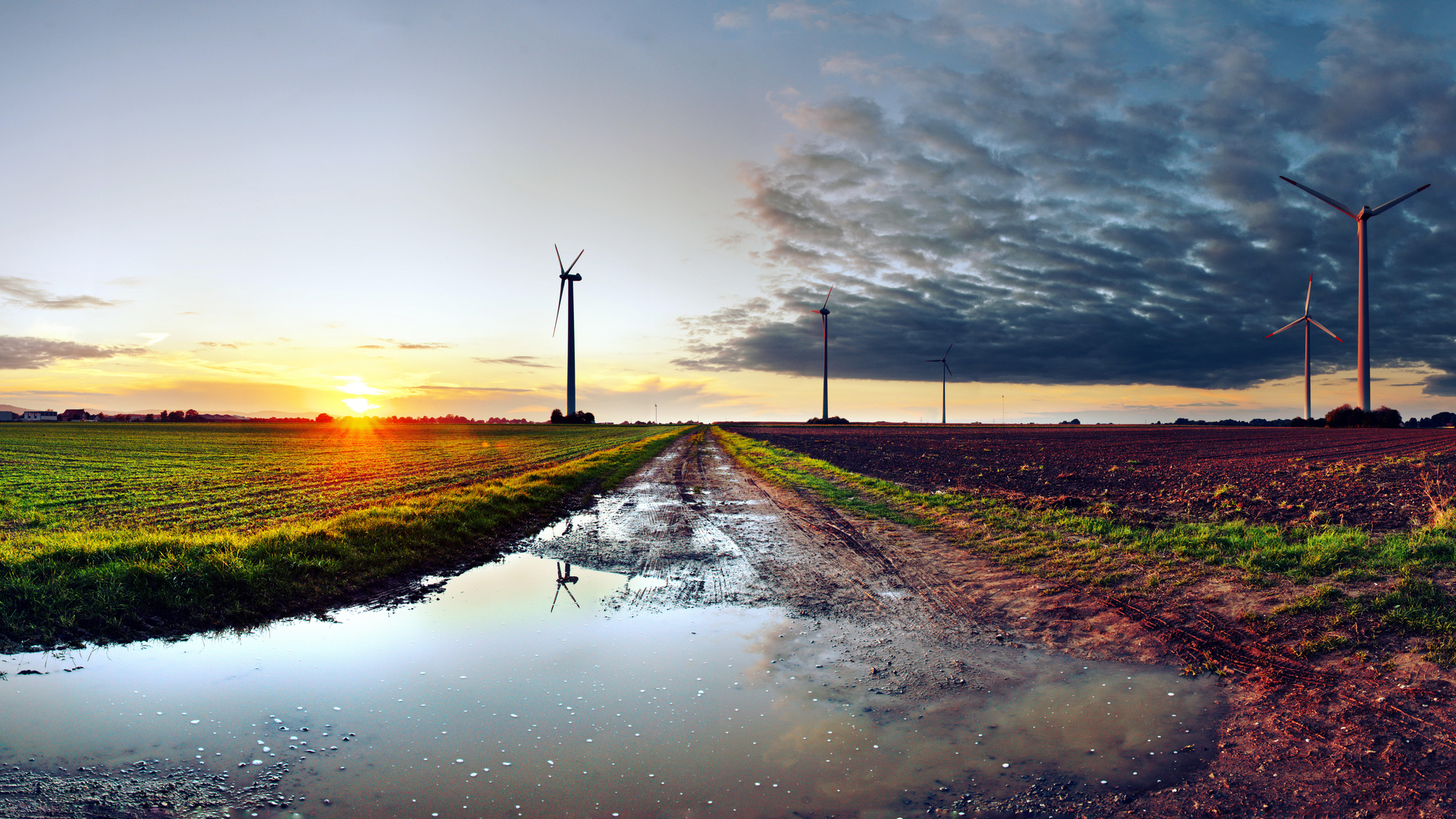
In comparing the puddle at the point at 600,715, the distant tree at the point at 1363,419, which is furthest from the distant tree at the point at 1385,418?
the puddle at the point at 600,715

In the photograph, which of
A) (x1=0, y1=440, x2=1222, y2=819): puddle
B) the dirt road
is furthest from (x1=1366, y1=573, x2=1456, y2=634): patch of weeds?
(x1=0, y1=440, x2=1222, y2=819): puddle

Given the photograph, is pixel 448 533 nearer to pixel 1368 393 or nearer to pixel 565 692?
pixel 565 692

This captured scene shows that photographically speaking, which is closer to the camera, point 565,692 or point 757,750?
point 757,750

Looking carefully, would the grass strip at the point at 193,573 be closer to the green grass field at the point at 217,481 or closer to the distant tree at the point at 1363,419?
the green grass field at the point at 217,481

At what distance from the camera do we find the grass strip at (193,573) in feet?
26.3

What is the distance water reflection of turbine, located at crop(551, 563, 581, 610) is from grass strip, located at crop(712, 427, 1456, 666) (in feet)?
23.6

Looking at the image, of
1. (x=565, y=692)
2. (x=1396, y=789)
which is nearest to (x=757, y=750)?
(x=565, y=692)

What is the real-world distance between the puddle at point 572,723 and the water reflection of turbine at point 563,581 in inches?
55.4

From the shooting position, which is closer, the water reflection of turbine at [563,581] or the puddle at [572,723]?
the puddle at [572,723]

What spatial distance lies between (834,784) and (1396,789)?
3.80m

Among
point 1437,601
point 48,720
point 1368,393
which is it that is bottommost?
point 48,720

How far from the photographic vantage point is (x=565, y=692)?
616 centimetres

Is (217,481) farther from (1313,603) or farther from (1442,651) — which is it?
(1442,651)

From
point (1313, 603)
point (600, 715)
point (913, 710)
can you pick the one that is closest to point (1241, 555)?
point (1313, 603)
